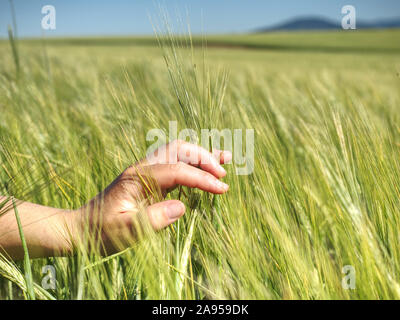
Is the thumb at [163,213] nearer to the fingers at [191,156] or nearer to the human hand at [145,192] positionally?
the human hand at [145,192]

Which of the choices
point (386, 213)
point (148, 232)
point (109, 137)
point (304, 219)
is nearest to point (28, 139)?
point (109, 137)

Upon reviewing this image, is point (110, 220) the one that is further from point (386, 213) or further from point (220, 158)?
point (386, 213)

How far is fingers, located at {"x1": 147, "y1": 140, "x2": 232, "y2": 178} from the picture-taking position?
0.61 metres

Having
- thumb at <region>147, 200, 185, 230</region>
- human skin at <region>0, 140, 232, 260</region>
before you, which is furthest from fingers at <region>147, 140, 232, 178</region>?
thumb at <region>147, 200, 185, 230</region>

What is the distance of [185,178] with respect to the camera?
0.59m

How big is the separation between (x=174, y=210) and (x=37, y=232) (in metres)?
0.27

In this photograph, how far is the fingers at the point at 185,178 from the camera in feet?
1.86

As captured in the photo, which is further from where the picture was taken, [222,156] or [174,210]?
[222,156]

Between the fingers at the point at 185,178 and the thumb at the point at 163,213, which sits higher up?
the fingers at the point at 185,178

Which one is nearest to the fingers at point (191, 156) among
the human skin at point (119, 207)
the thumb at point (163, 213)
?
the human skin at point (119, 207)

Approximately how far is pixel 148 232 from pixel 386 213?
0.43 meters

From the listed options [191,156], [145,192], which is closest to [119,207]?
[145,192]

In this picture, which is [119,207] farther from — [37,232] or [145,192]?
[37,232]
